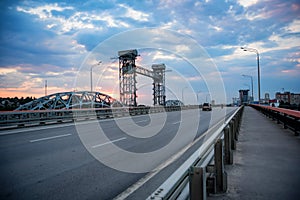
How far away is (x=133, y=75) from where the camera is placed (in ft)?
175

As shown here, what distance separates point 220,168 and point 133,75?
1962 inches

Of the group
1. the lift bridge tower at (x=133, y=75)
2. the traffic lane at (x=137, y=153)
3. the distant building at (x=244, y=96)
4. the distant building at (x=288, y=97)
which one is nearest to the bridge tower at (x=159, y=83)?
the lift bridge tower at (x=133, y=75)

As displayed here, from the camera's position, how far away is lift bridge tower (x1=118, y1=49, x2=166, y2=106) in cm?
5175

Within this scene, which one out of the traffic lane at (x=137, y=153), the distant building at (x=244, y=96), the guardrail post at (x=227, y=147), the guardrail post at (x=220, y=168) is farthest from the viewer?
the distant building at (x=244, y=96)

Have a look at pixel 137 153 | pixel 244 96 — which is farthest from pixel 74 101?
pixel 244 96

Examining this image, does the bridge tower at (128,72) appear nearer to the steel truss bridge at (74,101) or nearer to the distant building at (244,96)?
the steel truss bridge at (74,101)

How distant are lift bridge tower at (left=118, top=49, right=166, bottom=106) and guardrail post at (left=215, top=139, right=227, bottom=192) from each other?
155 ft

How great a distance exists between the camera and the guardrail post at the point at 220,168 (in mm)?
→ 4340

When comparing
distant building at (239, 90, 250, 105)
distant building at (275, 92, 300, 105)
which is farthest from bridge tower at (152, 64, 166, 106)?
distant building at (239, 90, 250, 105)

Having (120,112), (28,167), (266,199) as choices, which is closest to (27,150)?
(28,167)

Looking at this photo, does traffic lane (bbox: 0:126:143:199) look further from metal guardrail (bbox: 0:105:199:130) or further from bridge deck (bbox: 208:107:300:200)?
metal guardrail (bbox: 0:105:199:130)

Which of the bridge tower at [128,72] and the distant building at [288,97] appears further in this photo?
the distant building at [288,97]

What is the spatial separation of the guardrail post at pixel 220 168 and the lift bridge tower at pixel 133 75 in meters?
47.1

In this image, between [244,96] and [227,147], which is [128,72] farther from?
[244,96]
